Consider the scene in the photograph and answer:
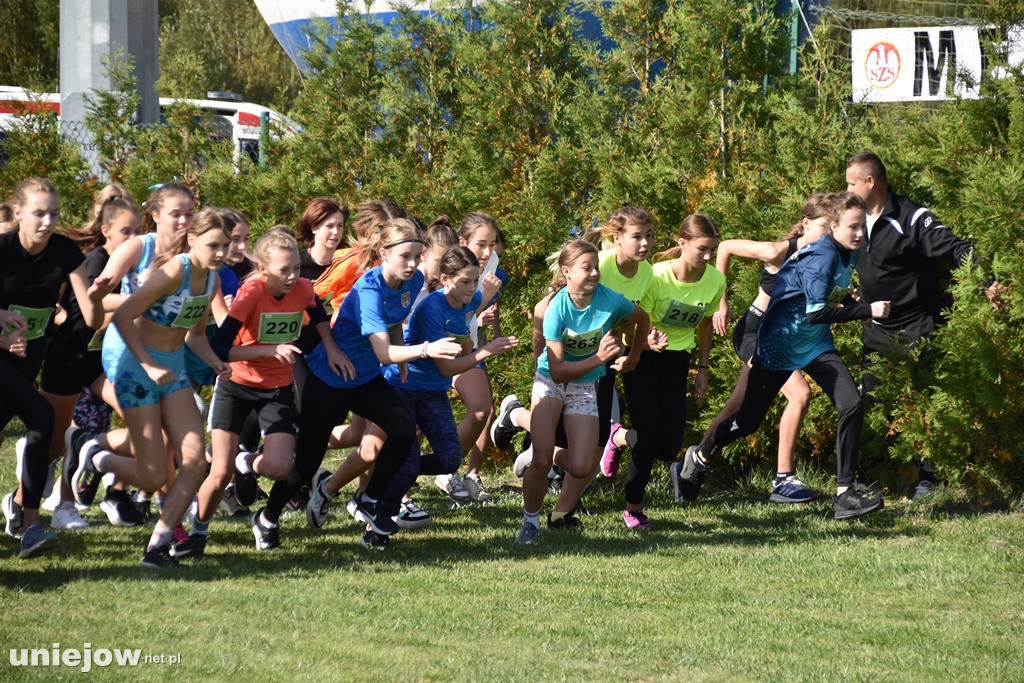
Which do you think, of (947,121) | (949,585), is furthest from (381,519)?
(947,121)

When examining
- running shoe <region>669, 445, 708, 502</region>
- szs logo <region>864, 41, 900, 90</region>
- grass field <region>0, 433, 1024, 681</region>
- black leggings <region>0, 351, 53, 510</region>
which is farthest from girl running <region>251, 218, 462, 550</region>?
szs logo <region>864, 41, 900, 90</region>

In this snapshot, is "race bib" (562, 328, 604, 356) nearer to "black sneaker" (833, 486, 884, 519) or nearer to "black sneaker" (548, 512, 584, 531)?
"black sneaker" (548, 512, 584, 531)

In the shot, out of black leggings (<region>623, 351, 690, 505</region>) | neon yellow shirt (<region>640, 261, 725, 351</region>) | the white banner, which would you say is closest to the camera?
black leggings (<region>623, 351, 690, 505</region>)

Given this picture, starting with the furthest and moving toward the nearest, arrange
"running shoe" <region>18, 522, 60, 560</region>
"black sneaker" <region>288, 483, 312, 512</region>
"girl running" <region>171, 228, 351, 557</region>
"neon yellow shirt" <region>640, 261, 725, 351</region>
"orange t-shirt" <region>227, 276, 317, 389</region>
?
"black sneaker" <region>288, 483, 312, 512</region> → "neon yellow shirt" <region>640, 261, 725, 351</region> → "orange t-shirt" <region>227, 276, 317, 389</region> → "girl running" <region>171, 228, 351, 557</region> → "running shoe" <region>18, 522, 60, 560</region>

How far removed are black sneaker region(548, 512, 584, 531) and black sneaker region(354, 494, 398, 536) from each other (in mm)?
1001

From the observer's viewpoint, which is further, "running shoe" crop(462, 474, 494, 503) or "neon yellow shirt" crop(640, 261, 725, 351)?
"running shoe" crop(462, 474, 494, 503)

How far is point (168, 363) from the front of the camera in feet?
19.5

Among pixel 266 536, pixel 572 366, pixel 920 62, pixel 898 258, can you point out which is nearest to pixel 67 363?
pixel 266 536

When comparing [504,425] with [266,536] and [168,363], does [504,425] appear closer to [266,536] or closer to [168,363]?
[266,536]

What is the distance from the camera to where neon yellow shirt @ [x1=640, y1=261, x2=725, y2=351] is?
7.20 metres

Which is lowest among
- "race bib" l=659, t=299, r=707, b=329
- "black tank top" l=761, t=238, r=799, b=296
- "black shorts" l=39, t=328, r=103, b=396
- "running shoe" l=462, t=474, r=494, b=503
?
"running shoe" l=462, t=474, r=494, b=503

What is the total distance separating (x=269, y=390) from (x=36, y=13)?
99.4 ft

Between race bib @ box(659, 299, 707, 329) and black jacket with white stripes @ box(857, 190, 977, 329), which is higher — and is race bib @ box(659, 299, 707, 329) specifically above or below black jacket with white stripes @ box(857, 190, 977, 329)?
below

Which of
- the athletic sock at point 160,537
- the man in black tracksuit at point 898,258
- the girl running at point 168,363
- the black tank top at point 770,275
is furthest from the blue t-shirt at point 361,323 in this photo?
the man in black tracksuit at point 898,258
